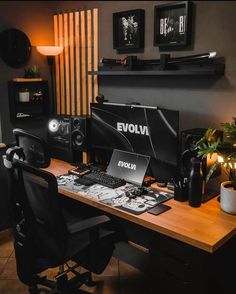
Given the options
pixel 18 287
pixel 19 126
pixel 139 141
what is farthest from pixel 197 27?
pixel 18 287

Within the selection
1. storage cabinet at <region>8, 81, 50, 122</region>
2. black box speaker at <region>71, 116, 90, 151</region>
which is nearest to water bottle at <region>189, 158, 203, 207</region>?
black box speaker at <region>71, 116, 90, 151</region>

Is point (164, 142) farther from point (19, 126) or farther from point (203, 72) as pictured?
point (19, 126)

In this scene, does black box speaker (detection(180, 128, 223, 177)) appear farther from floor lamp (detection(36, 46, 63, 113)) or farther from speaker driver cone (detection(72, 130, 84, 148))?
floor lamp (detection(36, 46, 63, 113))

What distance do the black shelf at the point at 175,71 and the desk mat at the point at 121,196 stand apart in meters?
0.80

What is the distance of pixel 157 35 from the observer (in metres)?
2.43

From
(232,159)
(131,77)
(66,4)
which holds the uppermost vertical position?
(66,4)

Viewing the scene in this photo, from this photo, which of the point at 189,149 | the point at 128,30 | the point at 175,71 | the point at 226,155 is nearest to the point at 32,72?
the point at 128,30

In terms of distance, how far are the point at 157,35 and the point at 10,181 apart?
1432mm

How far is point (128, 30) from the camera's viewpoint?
8.57ft

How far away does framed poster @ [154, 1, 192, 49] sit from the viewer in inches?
88.4

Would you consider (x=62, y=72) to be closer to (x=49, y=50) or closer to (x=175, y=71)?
(x=49, y=50)

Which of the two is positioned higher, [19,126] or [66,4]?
[66,4]

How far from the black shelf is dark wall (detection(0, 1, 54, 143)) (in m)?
0.71

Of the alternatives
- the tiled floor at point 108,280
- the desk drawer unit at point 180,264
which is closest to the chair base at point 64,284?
the tiled floor at point 108,280
